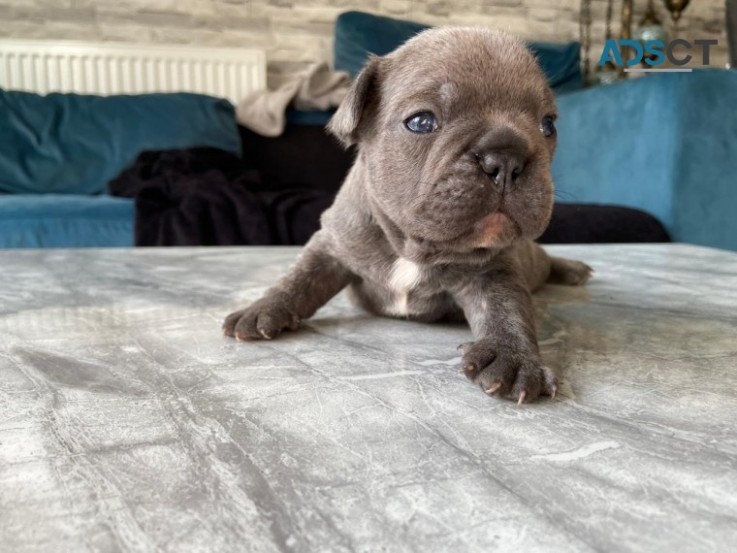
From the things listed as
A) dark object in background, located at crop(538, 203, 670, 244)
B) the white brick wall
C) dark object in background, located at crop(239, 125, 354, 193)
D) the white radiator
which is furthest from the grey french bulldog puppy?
the white radiator

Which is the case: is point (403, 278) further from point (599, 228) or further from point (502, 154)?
point (599, 228)

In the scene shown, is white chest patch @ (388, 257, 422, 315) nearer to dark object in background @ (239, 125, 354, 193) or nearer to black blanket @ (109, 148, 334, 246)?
black blanket @ (109, 148, 334, 246)

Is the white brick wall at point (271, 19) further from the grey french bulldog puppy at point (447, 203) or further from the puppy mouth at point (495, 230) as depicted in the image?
the puppy mouth at point (495, 230)

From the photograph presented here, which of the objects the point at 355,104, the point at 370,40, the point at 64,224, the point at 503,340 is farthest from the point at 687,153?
the point at 64,224

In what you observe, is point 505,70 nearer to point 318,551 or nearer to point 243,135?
point 318,551

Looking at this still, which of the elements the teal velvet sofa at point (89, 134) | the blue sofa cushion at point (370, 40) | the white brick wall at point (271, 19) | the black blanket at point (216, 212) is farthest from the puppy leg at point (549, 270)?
the white brick wall at point (271, 19)

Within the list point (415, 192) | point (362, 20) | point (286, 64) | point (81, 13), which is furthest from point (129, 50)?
point (415, 192)
